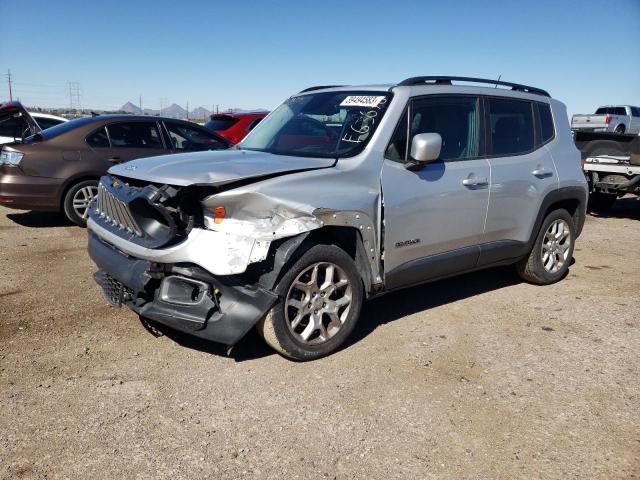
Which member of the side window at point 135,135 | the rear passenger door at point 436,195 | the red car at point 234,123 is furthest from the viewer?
the red car at point 234,123

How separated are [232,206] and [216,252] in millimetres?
296

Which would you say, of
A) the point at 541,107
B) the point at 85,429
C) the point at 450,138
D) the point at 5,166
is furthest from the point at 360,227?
the point at 5,166

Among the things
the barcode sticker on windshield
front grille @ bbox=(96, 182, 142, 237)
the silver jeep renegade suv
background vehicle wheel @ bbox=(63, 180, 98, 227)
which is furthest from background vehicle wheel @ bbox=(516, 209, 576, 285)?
background vehicle wheel @ bbox=(63, 180, 98, 227)

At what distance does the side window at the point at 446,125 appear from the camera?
396 centimetres

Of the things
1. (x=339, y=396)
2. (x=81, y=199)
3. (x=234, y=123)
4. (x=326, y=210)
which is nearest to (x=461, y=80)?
(x=326, y=210)

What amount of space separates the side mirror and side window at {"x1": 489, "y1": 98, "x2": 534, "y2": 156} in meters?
1.05

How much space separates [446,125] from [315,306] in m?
1.90

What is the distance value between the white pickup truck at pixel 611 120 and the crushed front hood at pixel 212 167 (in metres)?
22.9

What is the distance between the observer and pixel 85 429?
2822 millimetres

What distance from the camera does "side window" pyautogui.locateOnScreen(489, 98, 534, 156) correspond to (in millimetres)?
4688

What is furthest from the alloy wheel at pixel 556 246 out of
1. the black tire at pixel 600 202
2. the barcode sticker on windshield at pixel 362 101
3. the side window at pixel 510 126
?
the black tire at pixel 600 202

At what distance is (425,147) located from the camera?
3764 mm

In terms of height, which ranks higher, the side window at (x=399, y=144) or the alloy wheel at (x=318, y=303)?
the side window at (x=399, y=144)

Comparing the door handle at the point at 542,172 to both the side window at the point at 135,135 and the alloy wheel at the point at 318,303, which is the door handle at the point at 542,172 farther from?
the side window at the point at 135,135
